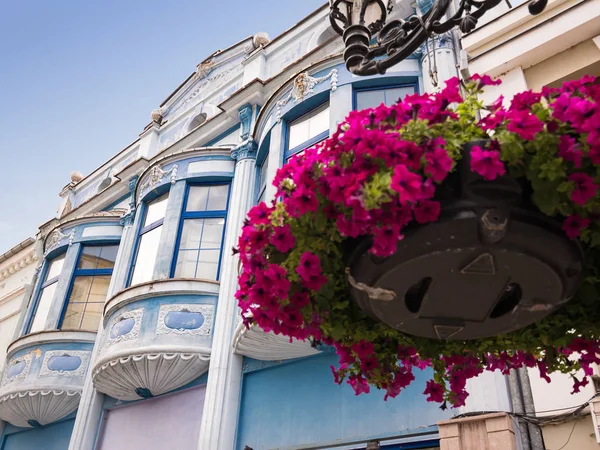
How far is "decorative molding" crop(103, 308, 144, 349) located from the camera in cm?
938

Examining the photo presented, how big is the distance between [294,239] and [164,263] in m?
8.17

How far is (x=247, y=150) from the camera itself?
11.4 m

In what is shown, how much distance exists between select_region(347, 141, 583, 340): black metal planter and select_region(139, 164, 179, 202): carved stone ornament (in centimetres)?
971

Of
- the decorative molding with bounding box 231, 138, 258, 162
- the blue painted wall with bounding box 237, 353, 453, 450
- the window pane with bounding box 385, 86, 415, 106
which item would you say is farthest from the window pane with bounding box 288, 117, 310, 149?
the blue painted wall with bounding box 237, 353, 453, 450

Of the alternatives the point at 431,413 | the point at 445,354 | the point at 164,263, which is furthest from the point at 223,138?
the point at 445,354

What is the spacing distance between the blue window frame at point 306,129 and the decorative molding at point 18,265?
33.7ft

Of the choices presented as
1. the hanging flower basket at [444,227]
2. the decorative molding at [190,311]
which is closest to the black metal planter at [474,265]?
the hanging flower basket at [444,227]

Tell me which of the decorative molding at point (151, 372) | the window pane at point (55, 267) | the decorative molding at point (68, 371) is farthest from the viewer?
the window pane at point (55, 267)

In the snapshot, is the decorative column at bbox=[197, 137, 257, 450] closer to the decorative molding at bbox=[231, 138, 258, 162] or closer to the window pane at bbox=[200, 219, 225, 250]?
the window pane at bbox=[200, 219, 225, 250]

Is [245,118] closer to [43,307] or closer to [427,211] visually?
[43,307]

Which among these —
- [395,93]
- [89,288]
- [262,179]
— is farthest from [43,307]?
[395,93]

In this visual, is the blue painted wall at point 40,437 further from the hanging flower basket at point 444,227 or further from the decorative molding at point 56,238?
the hanging flower basket at point 444,227

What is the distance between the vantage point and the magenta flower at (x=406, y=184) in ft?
6.43

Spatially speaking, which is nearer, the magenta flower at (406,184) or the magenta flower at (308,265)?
the magenta flower at (406,184)
